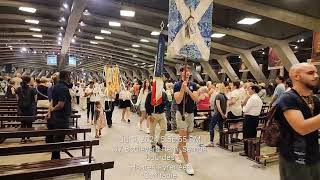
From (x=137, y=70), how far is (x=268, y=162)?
34293mm

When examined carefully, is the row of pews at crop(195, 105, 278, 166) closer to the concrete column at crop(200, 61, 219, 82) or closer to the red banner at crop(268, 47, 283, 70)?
the red banner at crop(268, 47, 283, 70)

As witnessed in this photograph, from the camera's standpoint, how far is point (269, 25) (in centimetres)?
1324

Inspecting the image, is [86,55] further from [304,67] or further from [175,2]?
[304,67]

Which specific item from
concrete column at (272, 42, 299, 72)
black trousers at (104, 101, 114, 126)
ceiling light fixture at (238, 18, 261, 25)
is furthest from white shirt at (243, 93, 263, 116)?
concrete column at (272, 42, 299, 72)

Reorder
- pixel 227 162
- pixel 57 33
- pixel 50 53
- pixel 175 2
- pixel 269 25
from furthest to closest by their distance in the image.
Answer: pixel 50 53
pixel 57 33
pixel 269 25
pixel 227 162
pixel 175 2

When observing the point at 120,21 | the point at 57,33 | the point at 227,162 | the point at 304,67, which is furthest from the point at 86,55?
the point at 304,67

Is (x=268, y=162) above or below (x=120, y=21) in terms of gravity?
below

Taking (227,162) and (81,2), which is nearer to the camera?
(227,162)

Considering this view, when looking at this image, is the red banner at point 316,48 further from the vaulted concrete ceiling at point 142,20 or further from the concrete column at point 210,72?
the concrete column at point 210,72

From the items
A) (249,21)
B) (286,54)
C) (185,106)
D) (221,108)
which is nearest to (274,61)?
(286,54)

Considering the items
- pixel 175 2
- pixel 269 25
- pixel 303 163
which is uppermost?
pixel 269 25

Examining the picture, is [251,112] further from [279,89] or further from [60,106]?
[60,106]

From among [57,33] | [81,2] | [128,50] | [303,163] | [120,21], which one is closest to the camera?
[303,163]

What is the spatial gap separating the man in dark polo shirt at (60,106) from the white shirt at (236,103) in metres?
4.59
